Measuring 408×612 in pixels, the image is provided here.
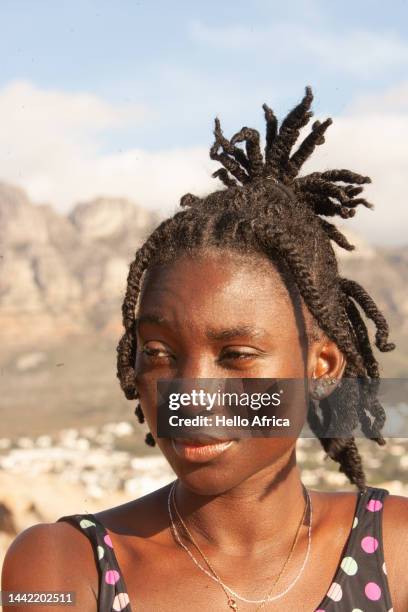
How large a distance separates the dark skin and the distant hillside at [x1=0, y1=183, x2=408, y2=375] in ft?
186

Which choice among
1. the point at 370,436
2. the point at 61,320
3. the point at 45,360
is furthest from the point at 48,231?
the point at 370,436

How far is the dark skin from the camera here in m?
2.33

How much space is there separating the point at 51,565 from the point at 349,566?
0.85 meters

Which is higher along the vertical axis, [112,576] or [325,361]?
[325,361]

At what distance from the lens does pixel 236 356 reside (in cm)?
232

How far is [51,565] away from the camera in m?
2.43

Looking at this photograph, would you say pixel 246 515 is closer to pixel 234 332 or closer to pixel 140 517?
pixel 140 517

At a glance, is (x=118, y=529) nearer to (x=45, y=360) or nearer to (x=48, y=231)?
(x=45, y=360)

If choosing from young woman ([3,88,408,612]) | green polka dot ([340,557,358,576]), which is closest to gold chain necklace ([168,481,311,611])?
young woman ([3,88,408,612])

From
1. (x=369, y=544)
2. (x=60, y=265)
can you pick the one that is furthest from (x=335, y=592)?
(x=60, y=265)

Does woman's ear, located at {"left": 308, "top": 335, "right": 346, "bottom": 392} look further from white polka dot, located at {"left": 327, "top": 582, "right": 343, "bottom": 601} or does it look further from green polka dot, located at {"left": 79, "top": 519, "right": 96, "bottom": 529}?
green polka dot, located at {"left": 79, "top": 519, "right": 96, "bottom": 529}

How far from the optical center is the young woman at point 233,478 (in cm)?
234

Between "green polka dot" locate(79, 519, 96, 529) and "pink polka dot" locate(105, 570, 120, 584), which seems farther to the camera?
"green polka dot" locate(79, 519, 96, 529)

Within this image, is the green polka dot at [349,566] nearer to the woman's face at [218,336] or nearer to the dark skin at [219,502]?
the dark skin at [219,502]
